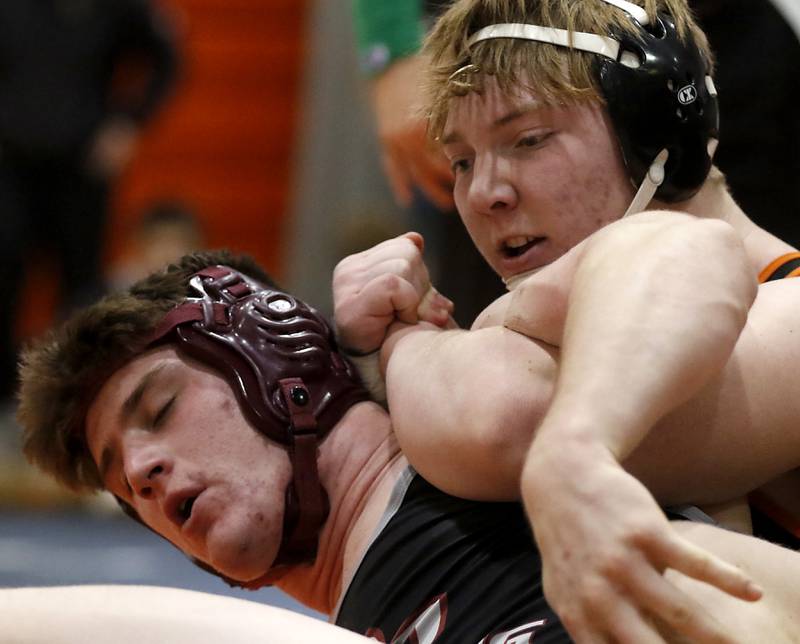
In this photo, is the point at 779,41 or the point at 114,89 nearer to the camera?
the point at 779,41

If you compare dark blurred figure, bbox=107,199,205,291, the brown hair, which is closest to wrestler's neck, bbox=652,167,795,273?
the brown hair

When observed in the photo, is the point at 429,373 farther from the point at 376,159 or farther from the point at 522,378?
the point at 376,159

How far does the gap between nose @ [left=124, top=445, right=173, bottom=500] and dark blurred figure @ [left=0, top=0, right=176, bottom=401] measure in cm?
568

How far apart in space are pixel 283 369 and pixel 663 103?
0.81m

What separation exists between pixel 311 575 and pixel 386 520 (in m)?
0.37

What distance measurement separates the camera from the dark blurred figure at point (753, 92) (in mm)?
3451

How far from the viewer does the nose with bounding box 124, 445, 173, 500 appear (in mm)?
2398

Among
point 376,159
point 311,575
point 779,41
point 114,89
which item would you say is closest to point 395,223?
point 376,159

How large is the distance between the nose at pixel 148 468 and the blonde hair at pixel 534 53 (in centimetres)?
79

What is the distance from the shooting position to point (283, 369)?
2.40 meters

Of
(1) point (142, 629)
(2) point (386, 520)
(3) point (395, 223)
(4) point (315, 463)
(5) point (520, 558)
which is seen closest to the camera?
(1) point (142, 629)

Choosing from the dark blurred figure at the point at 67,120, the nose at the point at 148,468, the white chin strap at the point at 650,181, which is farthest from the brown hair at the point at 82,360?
the dark blurred figure at the point at 67,120

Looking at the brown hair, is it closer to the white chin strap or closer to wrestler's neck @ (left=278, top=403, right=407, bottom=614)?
wrestler's neck @ (left=278, top=403, right=407, bottom=614)

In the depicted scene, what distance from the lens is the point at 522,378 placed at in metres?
1.85
